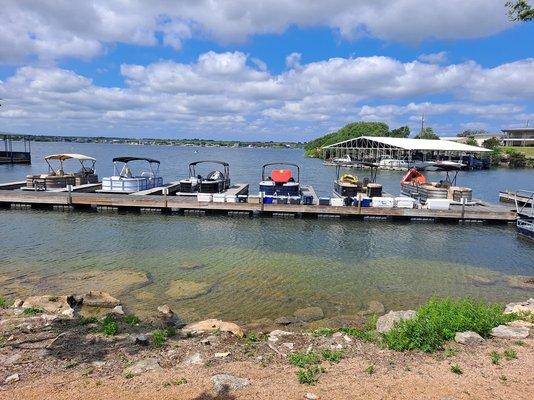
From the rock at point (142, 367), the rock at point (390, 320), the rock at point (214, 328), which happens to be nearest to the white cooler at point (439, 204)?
the rock at point (390, 320)

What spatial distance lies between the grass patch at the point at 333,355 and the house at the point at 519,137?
147 meters

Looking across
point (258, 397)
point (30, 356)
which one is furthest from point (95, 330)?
point (258, 397)

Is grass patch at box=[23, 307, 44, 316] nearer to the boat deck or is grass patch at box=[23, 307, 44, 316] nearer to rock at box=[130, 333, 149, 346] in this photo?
rock at box=[130, 333, 149, 346]

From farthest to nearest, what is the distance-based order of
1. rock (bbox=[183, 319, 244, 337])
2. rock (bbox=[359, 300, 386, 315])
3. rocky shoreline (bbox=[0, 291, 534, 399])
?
rock (bbox=[359, 300, 386, 315]) → rock (bbox=[183, 319, 244, 337]) → rocky shoreline (bbox=[0, 291, 534, 399])

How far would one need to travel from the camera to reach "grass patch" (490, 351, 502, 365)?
6.78 meters

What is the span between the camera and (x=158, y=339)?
7.75 meters

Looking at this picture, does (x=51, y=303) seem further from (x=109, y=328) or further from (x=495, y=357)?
(x=495, y=357)

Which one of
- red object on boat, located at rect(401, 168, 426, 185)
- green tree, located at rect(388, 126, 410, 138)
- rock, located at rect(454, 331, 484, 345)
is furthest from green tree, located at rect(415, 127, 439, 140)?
rock, located at rect(454, 331, 484, 345)

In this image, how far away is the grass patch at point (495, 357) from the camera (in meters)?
6.78

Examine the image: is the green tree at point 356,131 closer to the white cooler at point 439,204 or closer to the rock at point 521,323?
the white cooler at point 439,204

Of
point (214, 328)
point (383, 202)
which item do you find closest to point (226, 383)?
point (214, 328)

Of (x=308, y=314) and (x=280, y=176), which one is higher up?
(x=280, y=176)

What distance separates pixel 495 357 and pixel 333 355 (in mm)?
2628

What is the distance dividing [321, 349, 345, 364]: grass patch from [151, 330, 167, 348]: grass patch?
293cm
